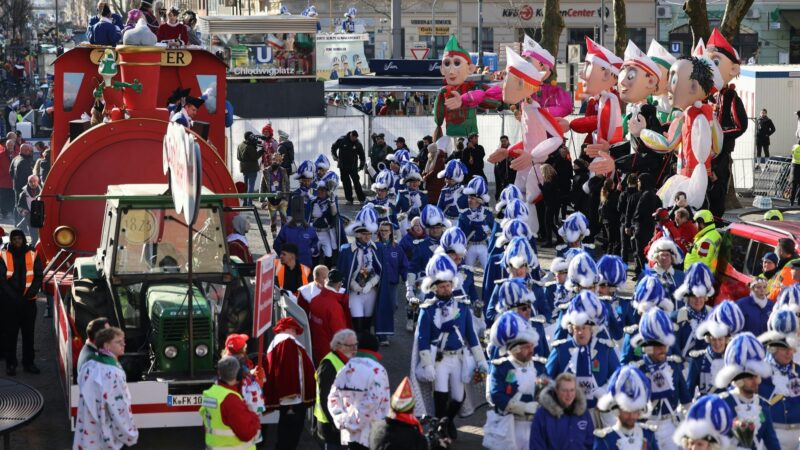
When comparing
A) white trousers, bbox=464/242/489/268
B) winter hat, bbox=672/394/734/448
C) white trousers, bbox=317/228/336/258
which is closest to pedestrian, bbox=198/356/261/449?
winter hat, bbox=672/394/734/448

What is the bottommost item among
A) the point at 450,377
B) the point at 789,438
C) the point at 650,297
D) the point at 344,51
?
the point at 789,438

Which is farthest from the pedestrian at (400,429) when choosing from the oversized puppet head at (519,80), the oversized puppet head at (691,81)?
the oversized puppet head at (519,80)

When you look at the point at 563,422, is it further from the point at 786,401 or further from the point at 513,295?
the point at 513,295

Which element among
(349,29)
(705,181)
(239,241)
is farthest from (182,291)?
(349,29)

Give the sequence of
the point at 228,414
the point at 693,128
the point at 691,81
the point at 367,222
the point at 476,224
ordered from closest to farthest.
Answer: the point at 228,414 → the point at 367,222 → the point at 476,224 → the point at 691,81 → the point at 693,128

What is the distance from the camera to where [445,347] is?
11938 millimetres

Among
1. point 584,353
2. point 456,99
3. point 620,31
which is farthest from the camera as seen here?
point 620,31

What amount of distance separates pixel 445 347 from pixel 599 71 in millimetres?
10541

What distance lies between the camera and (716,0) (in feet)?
214

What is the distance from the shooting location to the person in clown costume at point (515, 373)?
10.5 m

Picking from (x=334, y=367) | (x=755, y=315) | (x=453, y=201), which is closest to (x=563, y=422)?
(x=334, y=367)

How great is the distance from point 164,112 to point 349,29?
41.9m

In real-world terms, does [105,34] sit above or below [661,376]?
above

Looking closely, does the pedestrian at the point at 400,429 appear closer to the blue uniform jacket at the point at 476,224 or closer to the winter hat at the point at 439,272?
the winter hat at the point at 439,272
